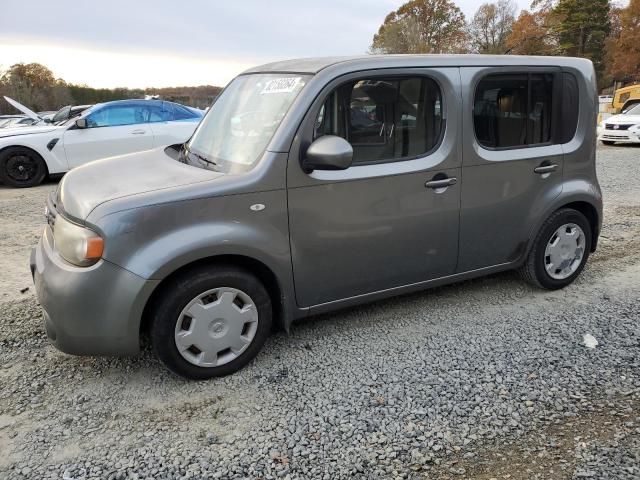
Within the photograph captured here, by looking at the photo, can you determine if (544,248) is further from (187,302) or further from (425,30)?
(425,30)

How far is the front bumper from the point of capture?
2734 millimetres

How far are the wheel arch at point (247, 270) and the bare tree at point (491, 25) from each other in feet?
212

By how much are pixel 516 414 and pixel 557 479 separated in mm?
468

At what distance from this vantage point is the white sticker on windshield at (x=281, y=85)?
128 inches

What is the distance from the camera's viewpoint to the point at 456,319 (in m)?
3.88

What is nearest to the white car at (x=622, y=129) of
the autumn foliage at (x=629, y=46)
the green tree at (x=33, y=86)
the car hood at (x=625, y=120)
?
the car hood at (x=625, y=120)

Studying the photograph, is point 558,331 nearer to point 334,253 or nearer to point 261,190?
point 334,253

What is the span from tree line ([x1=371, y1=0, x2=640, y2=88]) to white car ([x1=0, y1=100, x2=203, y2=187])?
41.2m

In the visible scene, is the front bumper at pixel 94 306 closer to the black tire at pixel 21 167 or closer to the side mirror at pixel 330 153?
the side mirror at pixel 330 153

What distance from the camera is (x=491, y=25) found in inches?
2419

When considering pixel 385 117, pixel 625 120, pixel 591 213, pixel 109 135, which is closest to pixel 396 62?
pixel 385 117

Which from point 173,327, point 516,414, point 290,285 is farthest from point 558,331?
point 173,327

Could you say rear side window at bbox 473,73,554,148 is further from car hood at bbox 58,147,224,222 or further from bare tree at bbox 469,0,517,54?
bare tree at bbox 469,0,517,54

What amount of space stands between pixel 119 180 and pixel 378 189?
1.61 meters
